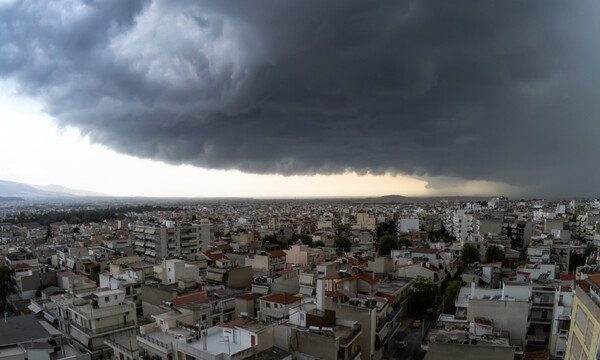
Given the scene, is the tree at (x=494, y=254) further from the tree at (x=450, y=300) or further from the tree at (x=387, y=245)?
the tree at (x=450, y=300)

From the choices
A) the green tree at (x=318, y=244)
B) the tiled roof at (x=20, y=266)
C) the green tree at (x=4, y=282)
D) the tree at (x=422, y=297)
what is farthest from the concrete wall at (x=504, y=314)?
the green tree at (x=318, y=244)

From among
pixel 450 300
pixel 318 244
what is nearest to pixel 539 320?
pixel 450 300

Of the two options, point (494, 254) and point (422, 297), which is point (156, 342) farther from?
point (494, 254)

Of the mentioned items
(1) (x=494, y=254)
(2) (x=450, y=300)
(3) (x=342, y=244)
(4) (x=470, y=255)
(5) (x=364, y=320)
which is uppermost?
(5) (x=364, y=320)

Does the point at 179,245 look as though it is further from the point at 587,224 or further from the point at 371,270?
the point at 587,224

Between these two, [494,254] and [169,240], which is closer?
[494,254]

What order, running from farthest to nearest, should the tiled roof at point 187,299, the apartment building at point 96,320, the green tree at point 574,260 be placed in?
the green tree at point 574,260 < the tiled roof at point 187,299 < the apartment building at point 96,320

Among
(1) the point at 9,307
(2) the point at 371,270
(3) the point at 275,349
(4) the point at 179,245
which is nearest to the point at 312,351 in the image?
(3) the point at 275,349
